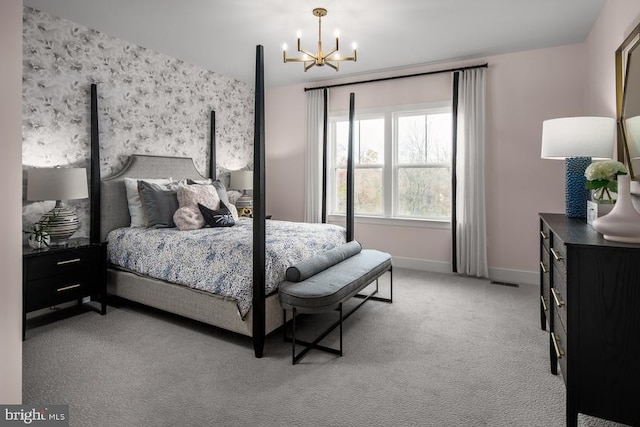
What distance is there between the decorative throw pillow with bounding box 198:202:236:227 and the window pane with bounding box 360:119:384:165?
227cm

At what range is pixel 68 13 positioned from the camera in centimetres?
319

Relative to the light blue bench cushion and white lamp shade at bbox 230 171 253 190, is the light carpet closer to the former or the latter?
the light blue bench cushion

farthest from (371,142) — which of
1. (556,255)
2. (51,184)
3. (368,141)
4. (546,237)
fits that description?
(51,184)

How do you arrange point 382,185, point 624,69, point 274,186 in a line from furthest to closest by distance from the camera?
point 274,186 → point 382,185 → point 624,69

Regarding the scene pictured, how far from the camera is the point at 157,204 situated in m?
3.54

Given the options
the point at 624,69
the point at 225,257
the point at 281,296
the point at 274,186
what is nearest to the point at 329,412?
the point at 281,296

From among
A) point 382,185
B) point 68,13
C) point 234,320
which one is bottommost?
point 234,320

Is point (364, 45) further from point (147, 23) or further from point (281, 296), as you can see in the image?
point (281, 296)

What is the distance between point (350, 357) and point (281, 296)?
61cm

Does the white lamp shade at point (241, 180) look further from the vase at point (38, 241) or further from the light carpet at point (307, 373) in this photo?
the vase at point (38, 241)

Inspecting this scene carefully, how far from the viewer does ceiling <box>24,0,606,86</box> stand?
120 inches

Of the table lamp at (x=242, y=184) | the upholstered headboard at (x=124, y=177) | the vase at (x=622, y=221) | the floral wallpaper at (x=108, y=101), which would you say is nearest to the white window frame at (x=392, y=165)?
the table lamp at (x=242, y=184)

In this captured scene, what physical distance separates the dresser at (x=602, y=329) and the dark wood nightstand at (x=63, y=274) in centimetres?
333

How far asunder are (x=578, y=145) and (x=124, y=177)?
152 inches
